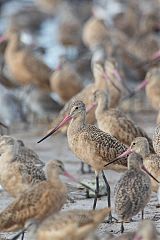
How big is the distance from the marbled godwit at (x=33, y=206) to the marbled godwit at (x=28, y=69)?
856cm

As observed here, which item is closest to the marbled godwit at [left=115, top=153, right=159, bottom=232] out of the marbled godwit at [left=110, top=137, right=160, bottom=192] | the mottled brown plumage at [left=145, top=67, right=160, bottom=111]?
the marbled godwit at [left=110, top=137, right=160, bottom=192]

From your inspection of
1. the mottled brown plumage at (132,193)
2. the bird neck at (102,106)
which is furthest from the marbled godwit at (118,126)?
the mottled brown plumage at (132,193)

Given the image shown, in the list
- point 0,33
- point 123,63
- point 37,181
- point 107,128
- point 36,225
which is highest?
point 0,33

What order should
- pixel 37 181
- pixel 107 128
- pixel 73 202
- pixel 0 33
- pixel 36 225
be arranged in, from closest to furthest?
pixel 36 225, pixel 37 181, pixel 73 202, pixel 107 128, pixel 0 33

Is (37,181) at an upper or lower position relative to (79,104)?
lower

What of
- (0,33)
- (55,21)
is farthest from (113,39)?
(55,21)

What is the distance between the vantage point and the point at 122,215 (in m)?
7.82

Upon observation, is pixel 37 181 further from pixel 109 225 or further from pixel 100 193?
pixel 100 193

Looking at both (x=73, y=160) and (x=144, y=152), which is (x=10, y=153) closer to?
(x=144, y=152)

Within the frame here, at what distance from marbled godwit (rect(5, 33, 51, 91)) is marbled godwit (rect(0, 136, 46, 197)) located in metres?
7.43

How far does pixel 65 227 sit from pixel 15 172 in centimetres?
177

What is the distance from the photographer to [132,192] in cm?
791

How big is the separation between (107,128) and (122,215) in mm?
2810

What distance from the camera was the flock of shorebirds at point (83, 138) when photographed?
7398 millimetres
